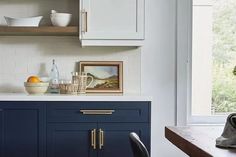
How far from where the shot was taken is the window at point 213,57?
3441 mm

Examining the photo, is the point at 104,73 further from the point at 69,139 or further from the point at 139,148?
the point at 139,148

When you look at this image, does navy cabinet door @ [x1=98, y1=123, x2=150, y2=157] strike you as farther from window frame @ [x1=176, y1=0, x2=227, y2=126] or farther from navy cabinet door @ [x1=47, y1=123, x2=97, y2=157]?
window frame @ [x1=176, y1=0, x2=227, y2=126]

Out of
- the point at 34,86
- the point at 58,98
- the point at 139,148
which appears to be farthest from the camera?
the point at 34,86

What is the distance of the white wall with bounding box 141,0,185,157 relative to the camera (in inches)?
131

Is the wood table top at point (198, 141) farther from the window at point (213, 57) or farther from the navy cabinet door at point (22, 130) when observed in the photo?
the window at point (213, 57)

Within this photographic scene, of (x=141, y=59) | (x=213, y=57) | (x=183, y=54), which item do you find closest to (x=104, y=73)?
(x=141, y=59)

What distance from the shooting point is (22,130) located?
9.32 feet

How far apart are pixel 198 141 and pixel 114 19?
1.54 metres

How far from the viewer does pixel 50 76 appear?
10.8 ft

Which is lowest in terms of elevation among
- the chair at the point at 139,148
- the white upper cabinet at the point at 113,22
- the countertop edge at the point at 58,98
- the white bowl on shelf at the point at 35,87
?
the chair at the point at 139,148

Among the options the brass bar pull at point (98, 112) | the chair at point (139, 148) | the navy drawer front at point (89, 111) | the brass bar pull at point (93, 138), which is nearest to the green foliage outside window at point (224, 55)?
the navy drawer front at point (89, 111)

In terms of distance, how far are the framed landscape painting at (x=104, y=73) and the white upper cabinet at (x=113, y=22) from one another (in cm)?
32

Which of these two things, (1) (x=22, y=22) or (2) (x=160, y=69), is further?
(2) (x=160, y=69)

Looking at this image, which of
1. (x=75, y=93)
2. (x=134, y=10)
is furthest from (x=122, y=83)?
(x=134, y=10)
